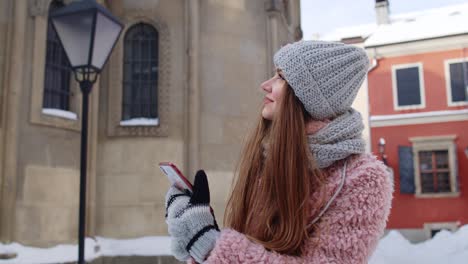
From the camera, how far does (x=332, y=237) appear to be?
5.34 feet

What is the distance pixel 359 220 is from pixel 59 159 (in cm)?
741

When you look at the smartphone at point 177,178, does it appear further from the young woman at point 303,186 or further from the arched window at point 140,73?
the arched window at point 140,73

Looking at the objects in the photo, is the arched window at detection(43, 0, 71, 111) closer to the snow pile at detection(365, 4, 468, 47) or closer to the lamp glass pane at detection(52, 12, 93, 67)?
the lamp glass pane at detection(52, 12, 93, 67)

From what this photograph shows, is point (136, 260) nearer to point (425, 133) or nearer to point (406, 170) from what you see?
point (406, 170)

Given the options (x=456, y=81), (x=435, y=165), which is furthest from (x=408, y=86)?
(x=435, y=165)

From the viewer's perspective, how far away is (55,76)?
872 cm

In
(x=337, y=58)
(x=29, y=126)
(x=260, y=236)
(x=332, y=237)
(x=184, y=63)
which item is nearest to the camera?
(x=332, y=237)

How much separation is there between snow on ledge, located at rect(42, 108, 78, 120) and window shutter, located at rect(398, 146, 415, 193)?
16842mm

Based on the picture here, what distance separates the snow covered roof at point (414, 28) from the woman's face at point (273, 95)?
75.7 ft

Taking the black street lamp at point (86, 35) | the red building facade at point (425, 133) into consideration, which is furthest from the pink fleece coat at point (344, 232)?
the red building facade at point (425, 133)

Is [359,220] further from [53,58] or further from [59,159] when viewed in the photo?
[53,58]

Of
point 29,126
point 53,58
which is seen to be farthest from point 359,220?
point 53,58

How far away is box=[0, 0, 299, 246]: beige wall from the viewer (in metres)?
7.87

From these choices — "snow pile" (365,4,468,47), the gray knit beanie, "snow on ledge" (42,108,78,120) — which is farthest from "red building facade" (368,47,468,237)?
the gray knit beanie
